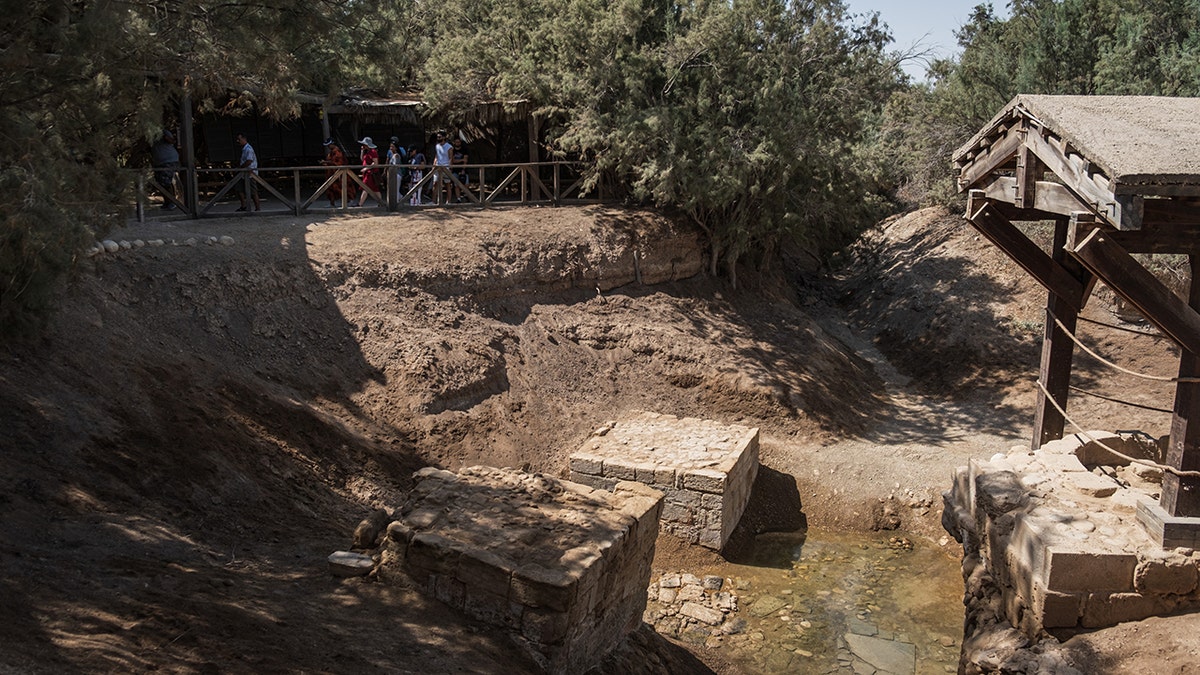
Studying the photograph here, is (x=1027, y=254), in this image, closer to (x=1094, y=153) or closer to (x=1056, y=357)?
(x=1056, y=357)

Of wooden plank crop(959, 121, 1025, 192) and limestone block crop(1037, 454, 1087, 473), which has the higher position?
wooden plank crop(959, 121, 1025, 192)

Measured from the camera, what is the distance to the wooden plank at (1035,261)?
923 cm

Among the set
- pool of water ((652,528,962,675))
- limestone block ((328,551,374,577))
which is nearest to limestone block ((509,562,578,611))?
limestone block ((328,551,374,577))

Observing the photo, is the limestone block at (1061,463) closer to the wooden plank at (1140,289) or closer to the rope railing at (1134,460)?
the rope railing at (1134,460)

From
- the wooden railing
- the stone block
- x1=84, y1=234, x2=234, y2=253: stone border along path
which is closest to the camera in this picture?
the stone block

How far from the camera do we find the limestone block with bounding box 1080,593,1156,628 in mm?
7160

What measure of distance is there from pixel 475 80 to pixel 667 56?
4779mm

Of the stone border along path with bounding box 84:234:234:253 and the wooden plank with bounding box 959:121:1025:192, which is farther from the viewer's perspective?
the stone border along path with bounding box 84:234:234:253

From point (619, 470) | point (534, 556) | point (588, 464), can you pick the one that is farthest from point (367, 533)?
point (619, 470)

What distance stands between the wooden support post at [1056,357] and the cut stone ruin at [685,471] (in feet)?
11.9

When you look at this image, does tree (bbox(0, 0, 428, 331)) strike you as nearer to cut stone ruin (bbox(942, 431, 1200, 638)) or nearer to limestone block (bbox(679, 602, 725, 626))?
limestone block (bbox(679, 602, 725, 626))

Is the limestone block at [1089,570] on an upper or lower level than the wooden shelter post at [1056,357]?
lower

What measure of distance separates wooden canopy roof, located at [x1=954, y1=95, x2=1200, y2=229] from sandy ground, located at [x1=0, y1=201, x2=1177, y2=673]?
10.9 ft

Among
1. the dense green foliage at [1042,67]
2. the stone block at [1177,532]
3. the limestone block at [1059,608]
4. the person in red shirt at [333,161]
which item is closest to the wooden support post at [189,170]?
the person in red shirt at [333,161]
